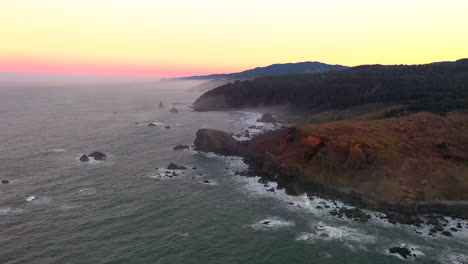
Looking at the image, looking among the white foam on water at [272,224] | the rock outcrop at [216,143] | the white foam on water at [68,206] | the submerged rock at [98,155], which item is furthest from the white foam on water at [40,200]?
the rock outcrop at [216,143]

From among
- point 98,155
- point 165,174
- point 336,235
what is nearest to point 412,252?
point 336,235

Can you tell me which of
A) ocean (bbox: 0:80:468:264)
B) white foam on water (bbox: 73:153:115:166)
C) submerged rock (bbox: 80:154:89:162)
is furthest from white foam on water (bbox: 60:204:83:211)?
submerged rock (bbox: 80:154:89:162)

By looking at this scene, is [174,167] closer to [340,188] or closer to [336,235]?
[340,188]

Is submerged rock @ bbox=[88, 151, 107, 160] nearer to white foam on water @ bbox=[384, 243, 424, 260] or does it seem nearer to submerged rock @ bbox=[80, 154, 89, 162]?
submerged rock @ bbox=[80, 154, 89, 162]

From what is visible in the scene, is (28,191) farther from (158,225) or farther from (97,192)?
(158,225)

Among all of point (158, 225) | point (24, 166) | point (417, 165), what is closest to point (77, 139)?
point (24, 166)

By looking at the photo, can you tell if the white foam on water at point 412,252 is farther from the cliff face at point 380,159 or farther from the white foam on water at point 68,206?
the white foam on water at point 68,206
